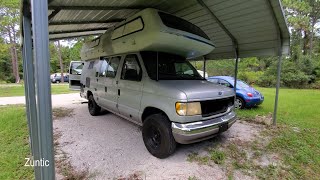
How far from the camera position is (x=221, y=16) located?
16.3ft

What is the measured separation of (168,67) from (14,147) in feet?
12.0

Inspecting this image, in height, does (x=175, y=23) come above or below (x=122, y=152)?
above

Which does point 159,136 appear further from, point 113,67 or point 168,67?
point 113,67

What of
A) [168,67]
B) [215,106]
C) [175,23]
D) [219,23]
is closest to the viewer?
[215,106]

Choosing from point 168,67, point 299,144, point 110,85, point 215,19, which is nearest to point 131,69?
point 168,67

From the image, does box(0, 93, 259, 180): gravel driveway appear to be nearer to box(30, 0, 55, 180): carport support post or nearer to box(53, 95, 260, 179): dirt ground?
box(53, 95, 260, 179): dirt ground

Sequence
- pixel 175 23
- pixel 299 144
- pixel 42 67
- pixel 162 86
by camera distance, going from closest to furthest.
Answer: pixel 42 67 < pixel 162 86 < pixel 175 23 < pixel 299 144

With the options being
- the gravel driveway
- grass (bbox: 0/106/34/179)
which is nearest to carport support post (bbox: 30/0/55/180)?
the gravel driveway

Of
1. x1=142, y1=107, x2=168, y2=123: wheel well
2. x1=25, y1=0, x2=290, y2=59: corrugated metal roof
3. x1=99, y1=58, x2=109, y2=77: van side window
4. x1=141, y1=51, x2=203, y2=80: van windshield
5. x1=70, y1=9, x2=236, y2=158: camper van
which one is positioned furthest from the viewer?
x1=99, y1=58, x2=109, y2=77: van side window

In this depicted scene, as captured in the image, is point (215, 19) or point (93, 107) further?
point (93, 107)

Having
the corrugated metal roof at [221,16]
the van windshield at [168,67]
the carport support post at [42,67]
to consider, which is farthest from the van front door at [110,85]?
the carport support post at [42,67]

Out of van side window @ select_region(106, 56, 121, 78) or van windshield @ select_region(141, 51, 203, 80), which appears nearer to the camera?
van windshield @ select_region(141, 51, 203, 80)

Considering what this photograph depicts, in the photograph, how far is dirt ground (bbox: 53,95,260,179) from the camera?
312 cm

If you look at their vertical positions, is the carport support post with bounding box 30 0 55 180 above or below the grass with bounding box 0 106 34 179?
above
